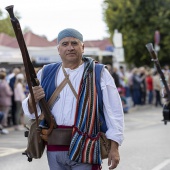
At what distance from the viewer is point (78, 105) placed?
4.24 metres

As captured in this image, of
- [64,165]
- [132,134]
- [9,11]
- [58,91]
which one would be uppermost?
[9,11]

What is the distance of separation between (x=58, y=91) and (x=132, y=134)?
975 centimetres

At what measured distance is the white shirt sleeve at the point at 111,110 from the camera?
4227mm

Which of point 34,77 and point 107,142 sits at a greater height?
point 34,77

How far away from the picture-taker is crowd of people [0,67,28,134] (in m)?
15.0

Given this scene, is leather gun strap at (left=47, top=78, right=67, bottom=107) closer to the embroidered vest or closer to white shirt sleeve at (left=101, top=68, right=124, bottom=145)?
the embroidered vest

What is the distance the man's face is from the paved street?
465 centimetres

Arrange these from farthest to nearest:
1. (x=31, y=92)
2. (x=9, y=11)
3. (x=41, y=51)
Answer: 1. (x=41, y=51)
2. (x=31, y=92)
3. (x=9, y=11)

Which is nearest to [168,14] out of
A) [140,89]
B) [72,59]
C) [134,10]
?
[134,10]

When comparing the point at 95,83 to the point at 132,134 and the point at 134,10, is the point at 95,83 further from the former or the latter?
the point at 134,10

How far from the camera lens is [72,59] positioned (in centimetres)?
434

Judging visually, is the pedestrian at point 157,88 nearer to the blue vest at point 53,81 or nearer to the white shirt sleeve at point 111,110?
the blue vest at point 53,81

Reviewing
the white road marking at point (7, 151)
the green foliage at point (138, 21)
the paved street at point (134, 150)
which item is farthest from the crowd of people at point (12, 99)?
the green foliage at point (138, 21)

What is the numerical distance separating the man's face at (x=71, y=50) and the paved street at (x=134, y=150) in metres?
4.65
